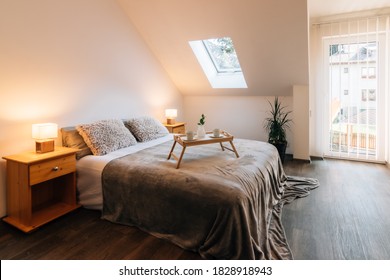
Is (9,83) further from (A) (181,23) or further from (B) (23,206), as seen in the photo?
(A) (181,23)

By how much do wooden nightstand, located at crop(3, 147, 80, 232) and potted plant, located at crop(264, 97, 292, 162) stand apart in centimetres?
305

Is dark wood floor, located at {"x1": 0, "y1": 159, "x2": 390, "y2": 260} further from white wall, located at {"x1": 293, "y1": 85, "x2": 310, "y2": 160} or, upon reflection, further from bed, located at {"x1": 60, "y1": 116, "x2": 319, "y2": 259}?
white wall, located at {"x1": 293, "y1": 85, "x2": 310, "y2": 160}

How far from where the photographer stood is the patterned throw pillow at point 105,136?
2811mm

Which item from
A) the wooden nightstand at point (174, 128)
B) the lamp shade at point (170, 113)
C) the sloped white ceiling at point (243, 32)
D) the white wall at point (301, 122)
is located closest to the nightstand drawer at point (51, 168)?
the wooden nightstand at point (174, 128)

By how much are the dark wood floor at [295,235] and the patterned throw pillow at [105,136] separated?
69 centimetres

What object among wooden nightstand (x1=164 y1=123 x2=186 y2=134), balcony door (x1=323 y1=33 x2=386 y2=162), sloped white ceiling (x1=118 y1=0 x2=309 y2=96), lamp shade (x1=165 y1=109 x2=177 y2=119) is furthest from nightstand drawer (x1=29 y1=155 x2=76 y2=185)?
balcony door (x1=323 y1=33 x2=386 y2=162)

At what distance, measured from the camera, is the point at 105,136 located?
2936 mm

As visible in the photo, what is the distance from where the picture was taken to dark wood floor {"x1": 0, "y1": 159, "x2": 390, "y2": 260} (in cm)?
191

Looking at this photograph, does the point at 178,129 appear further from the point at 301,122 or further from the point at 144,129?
the point at 301,122

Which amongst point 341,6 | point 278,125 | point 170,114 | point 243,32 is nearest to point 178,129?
point 170,114

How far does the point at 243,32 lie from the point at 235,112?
1766 millimetres

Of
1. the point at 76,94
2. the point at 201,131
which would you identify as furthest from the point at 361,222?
the point at 76,94

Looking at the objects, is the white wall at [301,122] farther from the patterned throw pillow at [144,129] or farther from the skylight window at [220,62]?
the patterned throw pillow at [144,129]

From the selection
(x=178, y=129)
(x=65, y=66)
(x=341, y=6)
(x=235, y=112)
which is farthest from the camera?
(x=235, y=112)
